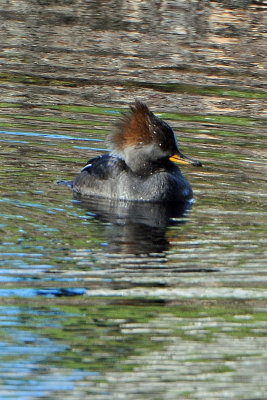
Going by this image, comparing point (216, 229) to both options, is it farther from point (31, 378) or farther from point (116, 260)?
point (31, 378)

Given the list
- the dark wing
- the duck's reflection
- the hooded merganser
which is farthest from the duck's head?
the duck's reflection

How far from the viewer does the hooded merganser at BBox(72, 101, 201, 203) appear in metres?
10.4

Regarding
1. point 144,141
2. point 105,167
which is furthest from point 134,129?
point 105,167

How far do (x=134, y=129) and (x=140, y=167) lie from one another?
436 mm

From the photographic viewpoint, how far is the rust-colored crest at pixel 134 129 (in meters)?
10.6

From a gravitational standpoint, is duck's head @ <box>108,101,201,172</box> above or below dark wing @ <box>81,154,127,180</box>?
above

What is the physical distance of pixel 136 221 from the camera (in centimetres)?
959

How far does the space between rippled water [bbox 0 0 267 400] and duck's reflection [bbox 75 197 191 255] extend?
0.03 metres

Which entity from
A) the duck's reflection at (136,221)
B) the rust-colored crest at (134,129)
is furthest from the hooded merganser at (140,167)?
the duck's reflection at (136,221)

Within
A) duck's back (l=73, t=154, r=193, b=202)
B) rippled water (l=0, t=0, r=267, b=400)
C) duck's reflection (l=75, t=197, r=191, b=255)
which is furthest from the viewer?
duck's back (l=73, t=154, r=193, b=202)

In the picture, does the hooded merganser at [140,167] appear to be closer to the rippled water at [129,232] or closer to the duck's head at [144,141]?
the duck's head at [144,141]

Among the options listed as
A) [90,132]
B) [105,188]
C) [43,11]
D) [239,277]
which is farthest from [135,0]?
[239,277]

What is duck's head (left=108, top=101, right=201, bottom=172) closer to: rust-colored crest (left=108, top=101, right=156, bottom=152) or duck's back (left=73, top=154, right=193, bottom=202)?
rust-colored crest (left=108, top=101, right=156, bottom=152)

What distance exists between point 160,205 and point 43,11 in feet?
33.9
